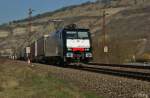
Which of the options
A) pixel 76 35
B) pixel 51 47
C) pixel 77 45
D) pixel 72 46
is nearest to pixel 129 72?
pixel 72 46

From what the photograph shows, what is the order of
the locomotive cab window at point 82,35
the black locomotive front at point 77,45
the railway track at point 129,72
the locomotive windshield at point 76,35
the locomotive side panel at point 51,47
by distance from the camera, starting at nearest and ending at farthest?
the railway track at point 129,72, the black locomotive front at point 77,45, the locomotive windshield at point 76,35, the locomotive cab window at point 82,35, the locomotive side panel at point 51,47

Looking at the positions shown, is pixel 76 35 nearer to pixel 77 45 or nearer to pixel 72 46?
pixel 77 45

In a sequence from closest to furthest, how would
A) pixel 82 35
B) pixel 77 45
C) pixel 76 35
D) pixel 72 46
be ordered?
pixel 72 46 → pixel 77 45 → pixel 76 35 → pixel 82 35

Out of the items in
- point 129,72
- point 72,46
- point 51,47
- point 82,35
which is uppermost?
point 82,35

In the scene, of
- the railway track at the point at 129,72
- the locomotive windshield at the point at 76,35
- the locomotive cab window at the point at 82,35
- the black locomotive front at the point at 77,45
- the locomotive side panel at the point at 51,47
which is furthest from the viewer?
the locomotive side panel at the point at 51,47

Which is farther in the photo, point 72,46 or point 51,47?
point 51,47

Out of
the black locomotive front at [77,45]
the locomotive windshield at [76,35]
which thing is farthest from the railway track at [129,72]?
the locomotive windshield at [76,35]

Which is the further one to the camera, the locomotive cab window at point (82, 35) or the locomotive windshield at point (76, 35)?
the locomotive cab window at point (82, 35)

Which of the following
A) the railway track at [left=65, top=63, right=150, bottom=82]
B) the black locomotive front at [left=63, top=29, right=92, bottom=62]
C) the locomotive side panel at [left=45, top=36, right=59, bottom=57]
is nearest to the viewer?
the railway track at [left=65, top=63, right=150, bottom=82]

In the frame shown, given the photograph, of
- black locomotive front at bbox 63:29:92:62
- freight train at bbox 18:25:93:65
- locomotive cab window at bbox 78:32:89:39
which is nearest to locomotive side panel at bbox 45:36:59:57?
freight train at bbox 18:25:93:65

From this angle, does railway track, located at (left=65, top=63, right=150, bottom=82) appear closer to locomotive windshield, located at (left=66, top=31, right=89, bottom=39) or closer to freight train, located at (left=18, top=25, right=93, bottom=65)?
freight train, located at (left=18, top=25, right=93, bottom=65)

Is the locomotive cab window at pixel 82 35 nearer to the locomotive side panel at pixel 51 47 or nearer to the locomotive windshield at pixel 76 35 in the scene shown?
the locomotive windshield at pixel 76 35

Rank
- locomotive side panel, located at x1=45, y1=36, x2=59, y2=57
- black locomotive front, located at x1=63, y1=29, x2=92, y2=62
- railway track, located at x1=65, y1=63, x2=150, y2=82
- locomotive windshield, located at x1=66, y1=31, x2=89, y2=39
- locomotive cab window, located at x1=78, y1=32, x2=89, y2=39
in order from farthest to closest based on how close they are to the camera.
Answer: locomotive side panel, located at x1=45, y1=36, x2=59, y2=57 < locomotive cab window, located at x1=78, y1=32, x2=89, y2=39 < locomotive windshield, located at x1=66, y1=31, x2=89, y2=39 < black locomotive front, located at x1=63, y1=29, x2=92, y2=62 < railway track, located at x1=65, y1=63, x2=150, y2=82

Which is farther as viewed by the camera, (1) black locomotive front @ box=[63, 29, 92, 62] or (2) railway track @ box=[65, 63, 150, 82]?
(1) black locomotive front @ box=[63, 29, 92, 62]
